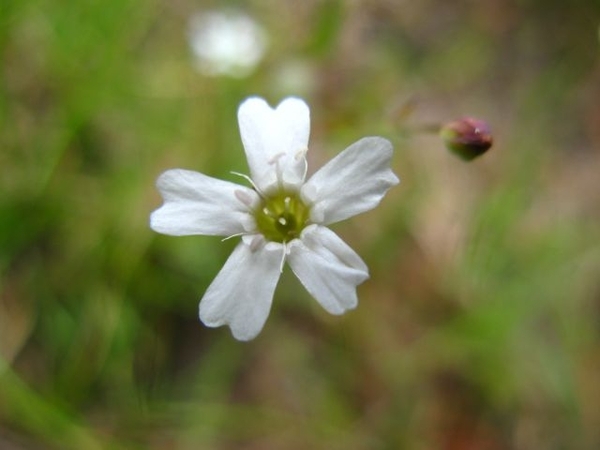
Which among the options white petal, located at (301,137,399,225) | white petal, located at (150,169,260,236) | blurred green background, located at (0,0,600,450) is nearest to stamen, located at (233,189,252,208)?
white petal, located at (150,169,260,236)

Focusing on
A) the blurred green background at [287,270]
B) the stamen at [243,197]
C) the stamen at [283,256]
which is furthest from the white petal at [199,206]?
the blurred green background at [287,270]

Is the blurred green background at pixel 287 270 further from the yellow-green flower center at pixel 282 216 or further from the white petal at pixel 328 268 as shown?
the white petal at pixel 328 268

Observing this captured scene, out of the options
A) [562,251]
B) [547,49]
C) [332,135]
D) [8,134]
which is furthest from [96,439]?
[547,49]

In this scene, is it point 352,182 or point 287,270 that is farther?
point 287,270

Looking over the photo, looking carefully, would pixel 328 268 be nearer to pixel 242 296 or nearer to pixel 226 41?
pixel 242 296

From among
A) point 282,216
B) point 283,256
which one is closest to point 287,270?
point 282,216

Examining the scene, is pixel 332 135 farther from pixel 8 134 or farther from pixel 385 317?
pixel 8 134
